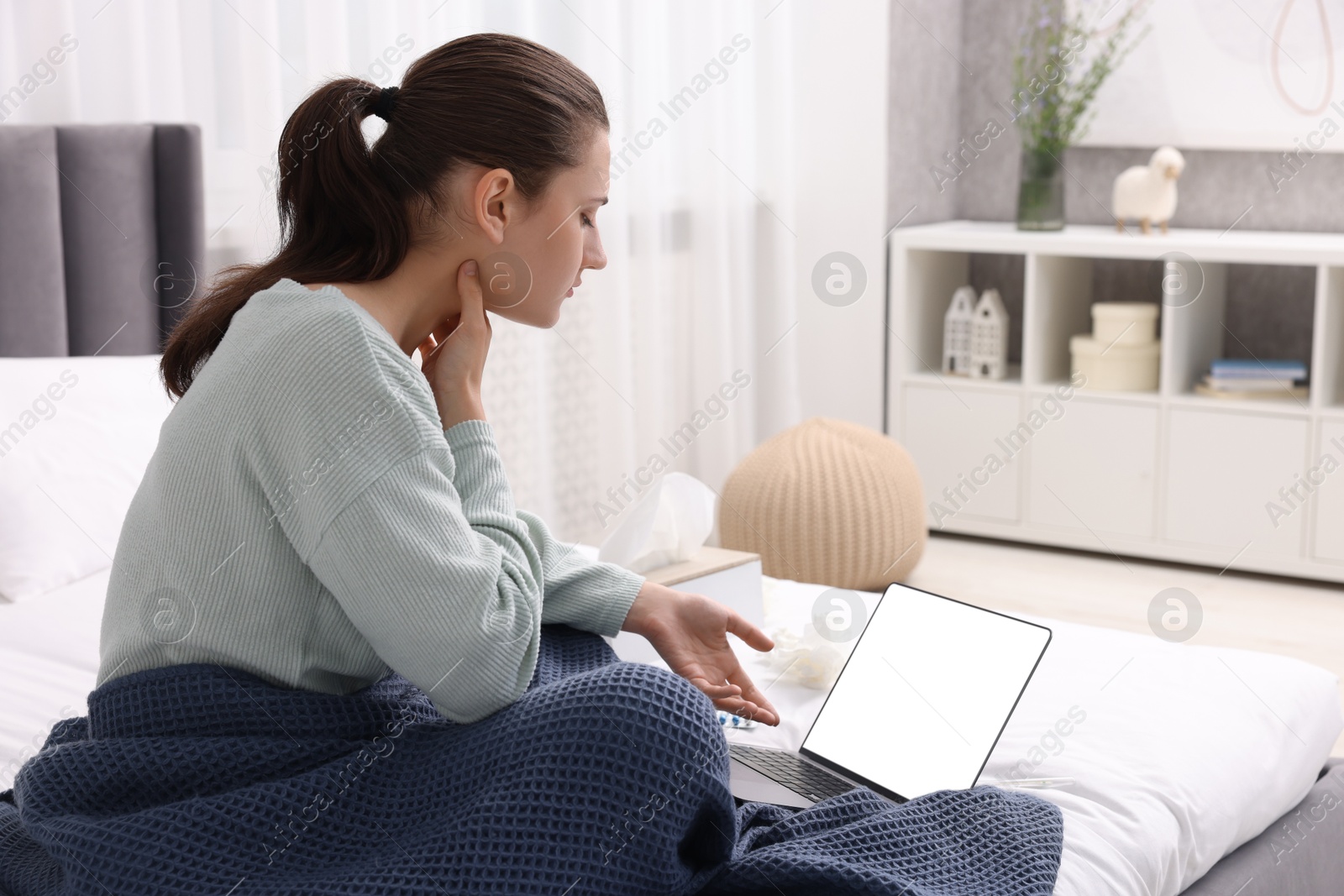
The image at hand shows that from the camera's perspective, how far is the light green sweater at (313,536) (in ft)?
2.94

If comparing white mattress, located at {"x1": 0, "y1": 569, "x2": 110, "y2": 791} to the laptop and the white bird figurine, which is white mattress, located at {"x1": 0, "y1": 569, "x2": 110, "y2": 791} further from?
the white bird figurine

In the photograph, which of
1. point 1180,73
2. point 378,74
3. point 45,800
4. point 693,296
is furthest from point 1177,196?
point 45,800

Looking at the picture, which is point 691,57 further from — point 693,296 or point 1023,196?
point 1023,196

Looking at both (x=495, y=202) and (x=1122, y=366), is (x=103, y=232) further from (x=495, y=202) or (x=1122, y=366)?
(x=1122, y=366)

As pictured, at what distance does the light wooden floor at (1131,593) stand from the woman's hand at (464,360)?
1719 millimetres

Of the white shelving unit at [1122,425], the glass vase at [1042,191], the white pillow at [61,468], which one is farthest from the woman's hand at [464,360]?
the glass vase at [1042,191]

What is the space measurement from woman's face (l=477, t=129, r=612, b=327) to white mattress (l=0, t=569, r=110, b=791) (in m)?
0.71

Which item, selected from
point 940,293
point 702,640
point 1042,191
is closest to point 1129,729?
point 702,640

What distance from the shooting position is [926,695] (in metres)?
1.29

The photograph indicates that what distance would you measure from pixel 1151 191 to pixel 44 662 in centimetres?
265

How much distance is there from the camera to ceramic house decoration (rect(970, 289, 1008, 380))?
130 inches

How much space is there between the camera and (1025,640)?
1277 mm

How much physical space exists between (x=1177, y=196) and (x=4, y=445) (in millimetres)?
2809

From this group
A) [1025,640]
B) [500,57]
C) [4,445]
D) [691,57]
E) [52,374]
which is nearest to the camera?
[500,57]
